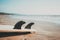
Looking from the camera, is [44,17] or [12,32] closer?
[12,32]

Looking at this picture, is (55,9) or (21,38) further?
(55,9)

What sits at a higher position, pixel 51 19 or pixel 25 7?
pixel 25 7

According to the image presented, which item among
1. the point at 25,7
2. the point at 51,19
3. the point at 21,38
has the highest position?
the point at 25,7

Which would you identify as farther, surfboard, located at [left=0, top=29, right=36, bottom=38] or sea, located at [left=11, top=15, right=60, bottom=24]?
sea, located at [left=11, top=15, right=60, bottom=24]

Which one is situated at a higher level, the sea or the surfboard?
the sea

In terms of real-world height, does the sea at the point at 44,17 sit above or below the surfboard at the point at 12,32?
above

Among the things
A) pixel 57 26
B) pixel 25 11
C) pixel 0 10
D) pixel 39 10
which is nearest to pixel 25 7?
pixel 25 11

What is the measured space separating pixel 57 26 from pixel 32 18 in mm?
305

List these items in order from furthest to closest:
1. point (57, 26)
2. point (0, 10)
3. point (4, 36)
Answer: point (57, 26) → point (0, 10) → point (4, 36)

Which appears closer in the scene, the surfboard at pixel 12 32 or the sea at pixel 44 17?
the surfboard at pixel 12 32

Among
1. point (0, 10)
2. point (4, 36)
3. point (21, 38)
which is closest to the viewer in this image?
point (4, 36)

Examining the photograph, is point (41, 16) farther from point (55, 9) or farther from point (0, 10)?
point (0, 10)

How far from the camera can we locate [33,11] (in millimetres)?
1904

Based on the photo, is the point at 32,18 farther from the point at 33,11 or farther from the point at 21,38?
the point at 21,38
